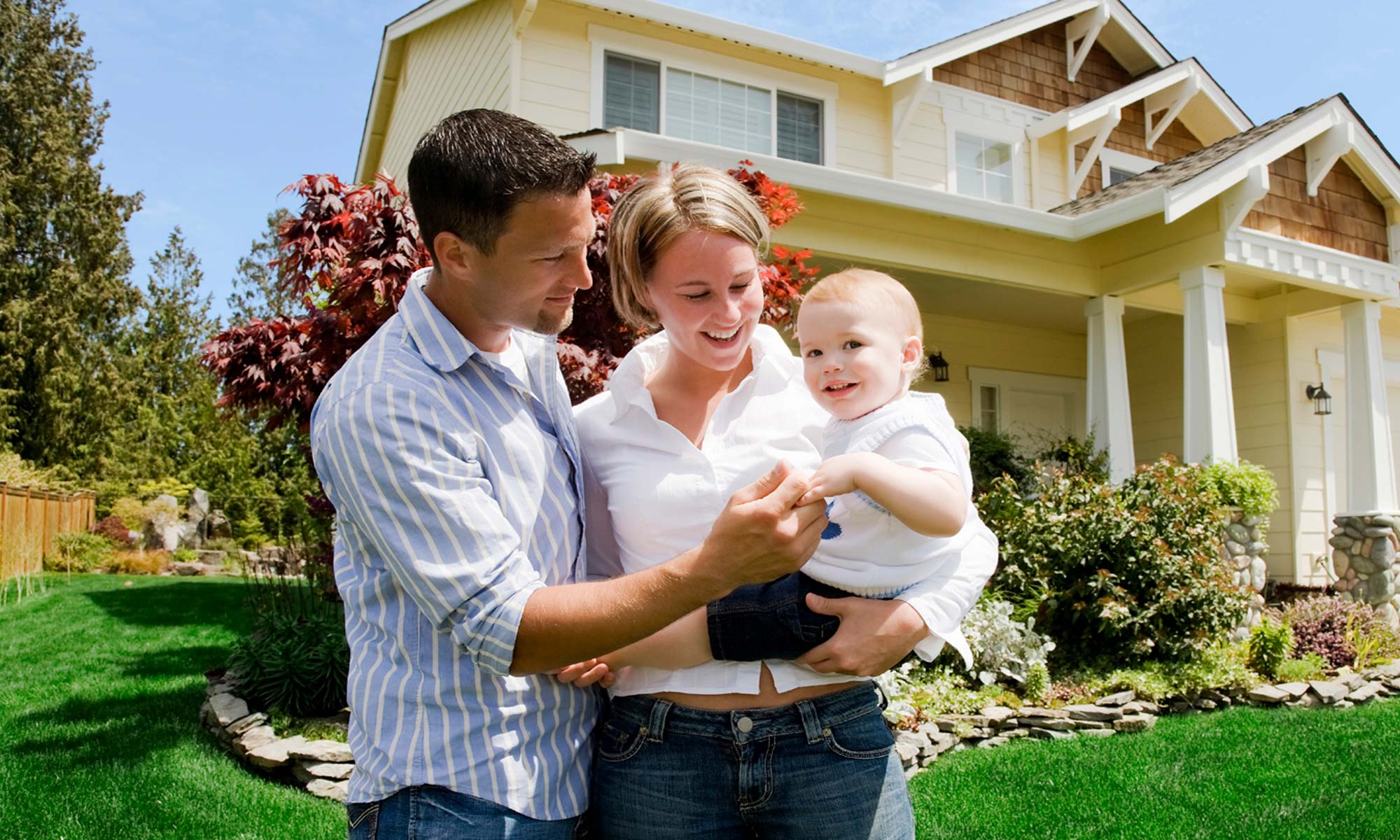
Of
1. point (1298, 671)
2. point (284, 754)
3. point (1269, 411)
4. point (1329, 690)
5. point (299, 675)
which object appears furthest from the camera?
point (1269, 411)

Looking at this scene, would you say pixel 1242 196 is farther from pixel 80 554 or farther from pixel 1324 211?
pixel 80 554

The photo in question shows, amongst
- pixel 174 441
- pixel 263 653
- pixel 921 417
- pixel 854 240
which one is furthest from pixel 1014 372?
pixel 174 441

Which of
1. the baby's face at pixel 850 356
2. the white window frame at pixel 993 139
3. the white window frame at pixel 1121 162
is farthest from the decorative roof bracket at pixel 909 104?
the baby's face at pixel 850 356

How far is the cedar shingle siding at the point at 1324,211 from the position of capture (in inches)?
432

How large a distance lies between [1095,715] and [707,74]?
8002 mm

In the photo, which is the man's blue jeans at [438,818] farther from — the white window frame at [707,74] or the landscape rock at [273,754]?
the white window frame at [707,74]

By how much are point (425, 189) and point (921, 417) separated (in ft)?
3.56

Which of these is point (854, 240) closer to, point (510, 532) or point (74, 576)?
point (510, 532)

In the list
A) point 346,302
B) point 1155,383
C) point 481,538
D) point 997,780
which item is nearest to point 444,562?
point 481,538

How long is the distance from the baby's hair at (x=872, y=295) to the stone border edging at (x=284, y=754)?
12.6ft

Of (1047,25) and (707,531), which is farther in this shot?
(1047,25)

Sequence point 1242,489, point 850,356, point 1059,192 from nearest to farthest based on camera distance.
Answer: point 850,356 → point 1242,489 → point 1059,192

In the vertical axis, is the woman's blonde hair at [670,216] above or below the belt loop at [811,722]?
above

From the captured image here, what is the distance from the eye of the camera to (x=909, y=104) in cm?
1205
